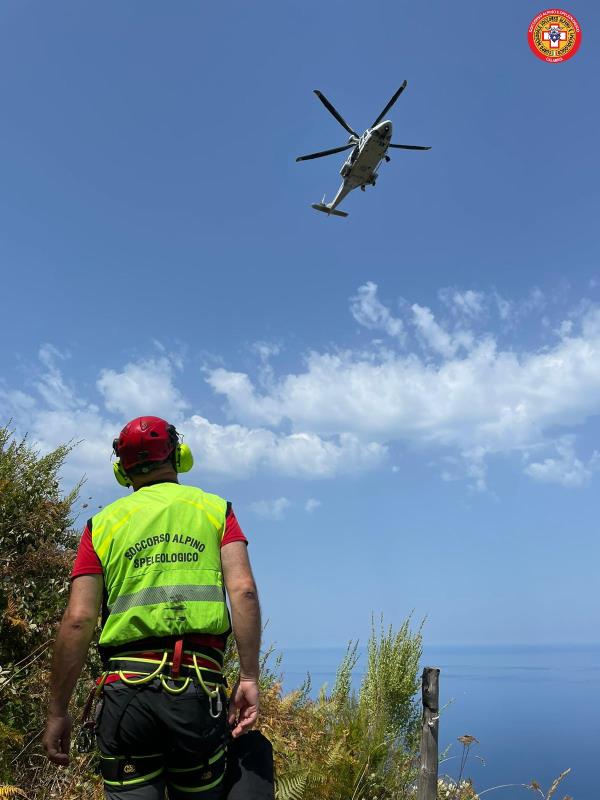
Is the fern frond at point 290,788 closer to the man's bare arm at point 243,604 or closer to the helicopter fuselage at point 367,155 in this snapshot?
the man's bare arm at point 243,604

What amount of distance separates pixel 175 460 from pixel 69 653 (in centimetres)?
106

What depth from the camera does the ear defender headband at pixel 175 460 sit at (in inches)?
128

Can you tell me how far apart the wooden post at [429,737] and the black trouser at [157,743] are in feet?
15.4

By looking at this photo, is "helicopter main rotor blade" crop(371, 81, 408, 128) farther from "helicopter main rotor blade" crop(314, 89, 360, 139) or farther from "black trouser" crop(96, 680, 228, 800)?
"black trouser" crop(96, 680, 228, 800)

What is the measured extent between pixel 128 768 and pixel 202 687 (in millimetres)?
447

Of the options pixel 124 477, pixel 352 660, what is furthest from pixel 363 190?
pixel 124 477

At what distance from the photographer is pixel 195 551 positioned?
9.29 feet

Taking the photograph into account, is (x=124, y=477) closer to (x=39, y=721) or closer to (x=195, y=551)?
(x=195, y=551)

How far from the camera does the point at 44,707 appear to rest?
6.30 m

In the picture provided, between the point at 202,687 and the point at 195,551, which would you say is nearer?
the point at 202,687

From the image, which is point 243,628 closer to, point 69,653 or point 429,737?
point 69,653

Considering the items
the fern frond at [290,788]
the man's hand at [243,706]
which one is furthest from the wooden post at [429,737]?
the man's hand at [243,706]

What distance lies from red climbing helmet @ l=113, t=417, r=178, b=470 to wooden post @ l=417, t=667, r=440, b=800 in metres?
5.05

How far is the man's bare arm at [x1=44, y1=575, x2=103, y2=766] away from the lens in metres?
2.72
